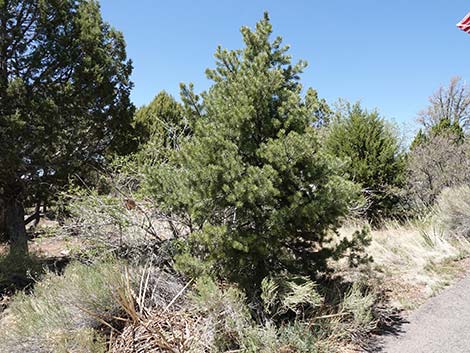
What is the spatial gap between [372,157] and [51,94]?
8162mm

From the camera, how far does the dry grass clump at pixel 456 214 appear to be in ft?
23.7

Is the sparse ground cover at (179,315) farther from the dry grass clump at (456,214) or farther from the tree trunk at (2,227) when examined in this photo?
the tree trunk at (2,227)

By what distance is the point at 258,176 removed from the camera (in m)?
3.48

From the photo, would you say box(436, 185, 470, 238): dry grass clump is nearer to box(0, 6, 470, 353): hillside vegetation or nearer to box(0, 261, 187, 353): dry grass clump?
box(0, 6, 470, 353): hillside vegetation

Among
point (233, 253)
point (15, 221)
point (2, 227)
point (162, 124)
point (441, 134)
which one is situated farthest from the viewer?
point (441, 134)

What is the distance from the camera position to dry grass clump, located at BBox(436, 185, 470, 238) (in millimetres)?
7238

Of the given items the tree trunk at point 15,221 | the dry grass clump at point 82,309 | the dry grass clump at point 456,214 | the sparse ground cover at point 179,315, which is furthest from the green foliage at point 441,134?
the tree trunk at point 15,221

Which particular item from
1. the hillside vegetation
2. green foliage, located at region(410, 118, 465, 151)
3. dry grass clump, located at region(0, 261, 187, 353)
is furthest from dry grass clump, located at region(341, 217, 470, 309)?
green foliage, located at region(410, 118, 465, 151)

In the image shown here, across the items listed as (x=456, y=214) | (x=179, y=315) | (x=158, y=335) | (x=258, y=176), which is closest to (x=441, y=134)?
(x=456, y=214)

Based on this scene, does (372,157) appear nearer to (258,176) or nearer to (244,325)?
(258,176)

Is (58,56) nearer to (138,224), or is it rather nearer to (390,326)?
(138,224)

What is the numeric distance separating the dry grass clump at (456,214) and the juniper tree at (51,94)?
8721 millimetres

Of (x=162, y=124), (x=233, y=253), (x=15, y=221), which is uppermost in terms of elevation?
(x=162, y=124)

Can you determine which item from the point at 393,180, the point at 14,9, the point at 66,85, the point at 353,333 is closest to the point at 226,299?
the point at 353,333
